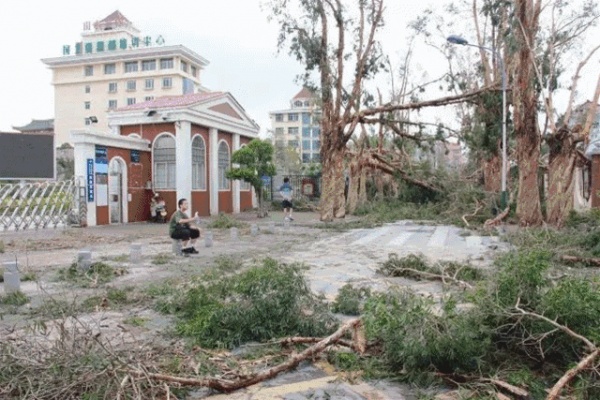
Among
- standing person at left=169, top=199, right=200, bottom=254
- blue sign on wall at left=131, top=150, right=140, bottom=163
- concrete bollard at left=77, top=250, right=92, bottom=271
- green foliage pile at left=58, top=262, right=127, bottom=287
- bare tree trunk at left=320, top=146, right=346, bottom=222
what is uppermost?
blue sign on wall at left=131, top=150, right=140, bottom=163

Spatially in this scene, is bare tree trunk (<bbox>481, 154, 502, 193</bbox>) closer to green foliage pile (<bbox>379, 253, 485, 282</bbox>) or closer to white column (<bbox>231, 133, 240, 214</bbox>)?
white column (<bbox>231, 133, 240, 214</bbox>)

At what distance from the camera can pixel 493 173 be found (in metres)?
25.3

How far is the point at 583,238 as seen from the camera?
1177 centimetres

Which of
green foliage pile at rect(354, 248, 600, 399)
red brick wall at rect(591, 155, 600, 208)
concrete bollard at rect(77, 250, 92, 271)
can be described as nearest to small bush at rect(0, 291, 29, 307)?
concrete bollard at rect(77, 250, 92, 271)

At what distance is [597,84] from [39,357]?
714 inches

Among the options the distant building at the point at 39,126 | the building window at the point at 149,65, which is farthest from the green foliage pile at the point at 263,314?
the distant building at the point at 39,126

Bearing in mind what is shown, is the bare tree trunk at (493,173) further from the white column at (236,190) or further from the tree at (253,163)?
the white column at (236,190)

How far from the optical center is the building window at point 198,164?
82.5 feet

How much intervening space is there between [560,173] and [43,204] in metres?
18.2

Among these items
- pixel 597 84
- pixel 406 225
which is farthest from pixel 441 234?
pixel 597 84

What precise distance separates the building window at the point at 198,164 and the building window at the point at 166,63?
42061 mm

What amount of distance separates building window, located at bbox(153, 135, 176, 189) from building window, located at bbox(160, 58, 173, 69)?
43.5 metres

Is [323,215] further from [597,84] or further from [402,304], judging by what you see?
[402,304]

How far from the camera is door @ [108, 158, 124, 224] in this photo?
69.8ft
